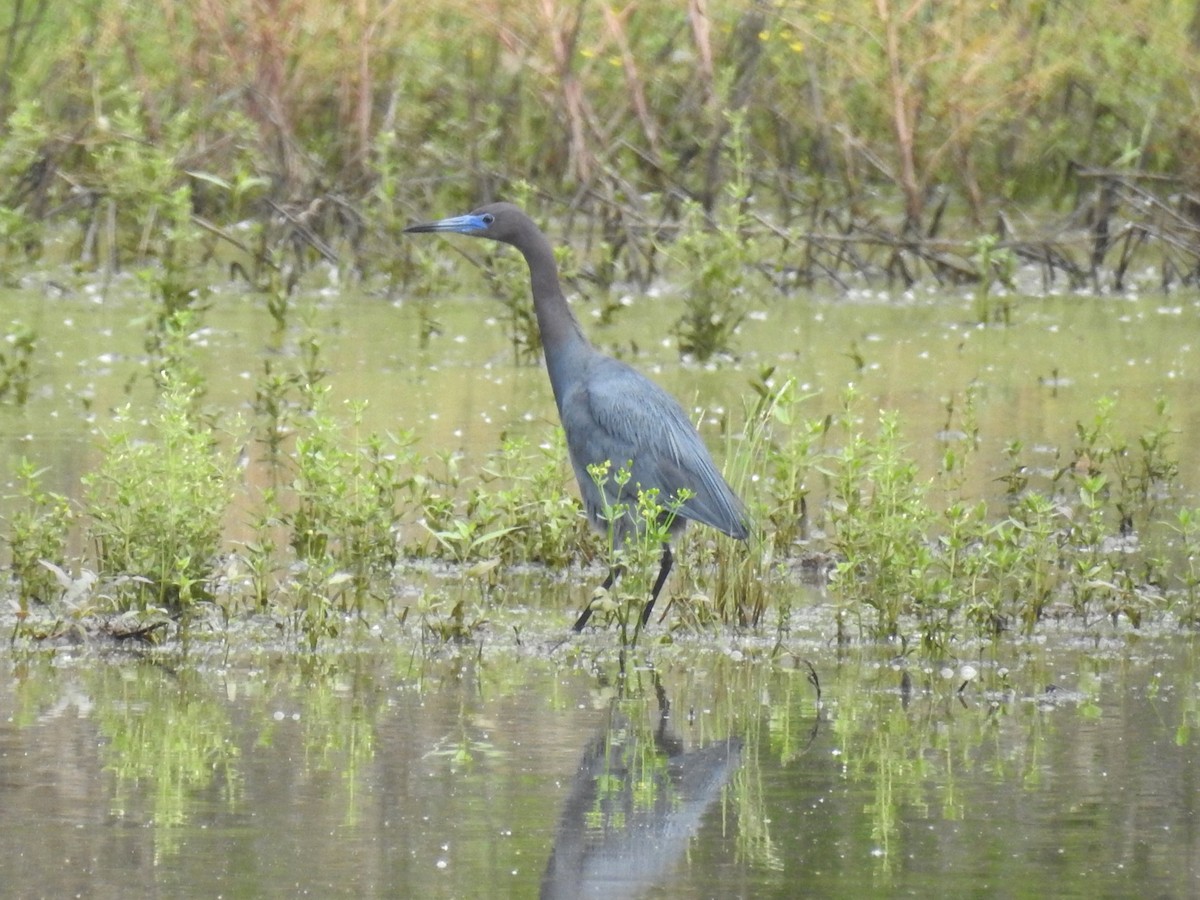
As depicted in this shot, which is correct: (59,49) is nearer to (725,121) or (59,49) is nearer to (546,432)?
(725,121)

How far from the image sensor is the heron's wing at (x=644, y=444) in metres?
6.33

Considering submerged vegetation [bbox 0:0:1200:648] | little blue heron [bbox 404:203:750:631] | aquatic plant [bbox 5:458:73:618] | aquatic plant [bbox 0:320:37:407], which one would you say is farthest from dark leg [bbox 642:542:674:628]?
aquatic plant [bbox 0:320:37:407]

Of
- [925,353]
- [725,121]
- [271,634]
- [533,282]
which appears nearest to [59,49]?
[725,121]

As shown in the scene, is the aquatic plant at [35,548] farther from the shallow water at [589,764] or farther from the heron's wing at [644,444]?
the heron's wing at [644,444]

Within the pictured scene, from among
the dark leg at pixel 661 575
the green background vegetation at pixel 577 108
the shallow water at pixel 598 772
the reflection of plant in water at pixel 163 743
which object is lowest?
the reflection of plant in water at pixel 163 743

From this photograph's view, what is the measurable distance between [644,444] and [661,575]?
0.37 meters

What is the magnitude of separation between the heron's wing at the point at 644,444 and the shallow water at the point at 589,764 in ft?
1.14

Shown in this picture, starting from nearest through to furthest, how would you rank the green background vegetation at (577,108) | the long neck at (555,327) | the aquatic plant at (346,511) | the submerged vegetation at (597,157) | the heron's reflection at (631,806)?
1. the heron's reflection at (631,806)
2. the aquatic plant at (346,511)
3. the long neck at (555,327)
4. the submerged vegetation at (597,157)
5. the green background vegetation at (577,108)

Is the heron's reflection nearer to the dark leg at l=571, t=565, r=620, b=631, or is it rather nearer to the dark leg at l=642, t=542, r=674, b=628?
the dark leg at l=571, t=565, r=620, b=631

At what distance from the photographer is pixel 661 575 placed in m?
6.42

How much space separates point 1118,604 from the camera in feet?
20.2

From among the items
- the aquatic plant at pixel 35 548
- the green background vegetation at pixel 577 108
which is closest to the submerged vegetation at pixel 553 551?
the aquatic plant at pixel 35 548

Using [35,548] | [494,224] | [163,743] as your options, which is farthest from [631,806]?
[494,224]

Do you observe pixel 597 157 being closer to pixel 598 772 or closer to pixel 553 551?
pixel 553 551
